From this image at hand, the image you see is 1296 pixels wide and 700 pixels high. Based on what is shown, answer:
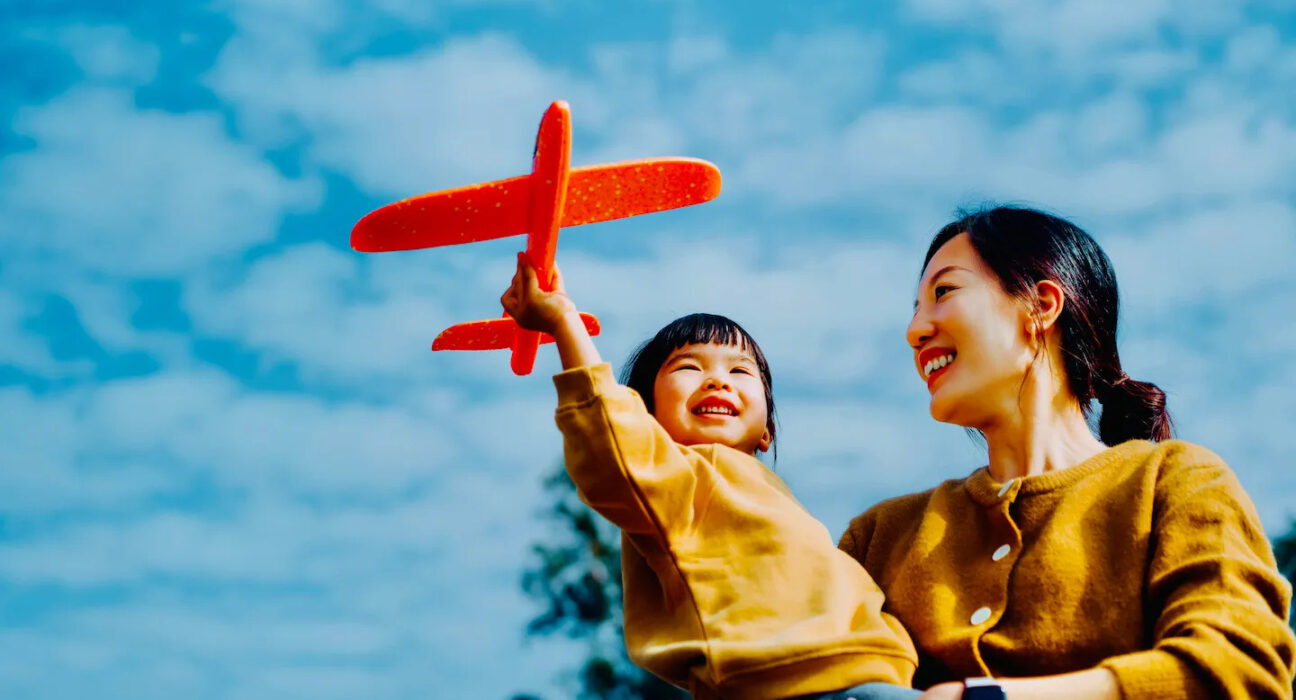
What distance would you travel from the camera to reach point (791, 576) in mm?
2543

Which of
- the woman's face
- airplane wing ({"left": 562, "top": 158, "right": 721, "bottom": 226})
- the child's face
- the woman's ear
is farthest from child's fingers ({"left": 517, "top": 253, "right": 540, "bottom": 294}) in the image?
the woman's ear

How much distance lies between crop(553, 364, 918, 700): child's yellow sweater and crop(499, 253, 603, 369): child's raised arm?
0.06 meters

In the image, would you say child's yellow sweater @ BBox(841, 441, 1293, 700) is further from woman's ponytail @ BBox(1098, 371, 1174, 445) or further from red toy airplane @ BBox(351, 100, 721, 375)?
red toy airplane @ BBox(351, 100, 721, 375)

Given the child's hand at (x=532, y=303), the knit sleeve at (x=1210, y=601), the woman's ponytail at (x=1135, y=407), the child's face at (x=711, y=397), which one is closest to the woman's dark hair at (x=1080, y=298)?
the woman's ponytail at (x=1135, y=407)

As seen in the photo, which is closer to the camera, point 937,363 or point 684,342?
point 937,363

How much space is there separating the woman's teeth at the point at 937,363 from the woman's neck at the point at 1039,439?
0.59 ft

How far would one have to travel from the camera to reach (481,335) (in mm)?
2951

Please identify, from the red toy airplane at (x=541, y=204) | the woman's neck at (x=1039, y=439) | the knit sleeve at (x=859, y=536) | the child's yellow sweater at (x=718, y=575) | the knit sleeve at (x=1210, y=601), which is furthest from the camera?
the knit sleeve at (x=859, y=536)

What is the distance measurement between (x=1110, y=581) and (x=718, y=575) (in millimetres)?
779

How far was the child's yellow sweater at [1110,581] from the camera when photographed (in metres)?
2.13

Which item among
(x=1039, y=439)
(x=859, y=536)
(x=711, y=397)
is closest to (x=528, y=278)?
(x=711, y=397)

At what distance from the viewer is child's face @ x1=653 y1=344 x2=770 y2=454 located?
123 inches

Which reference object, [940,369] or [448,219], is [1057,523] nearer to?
[940,369]

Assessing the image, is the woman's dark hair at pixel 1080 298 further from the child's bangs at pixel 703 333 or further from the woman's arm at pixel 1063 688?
the woman's arm at pixel 1063 688
